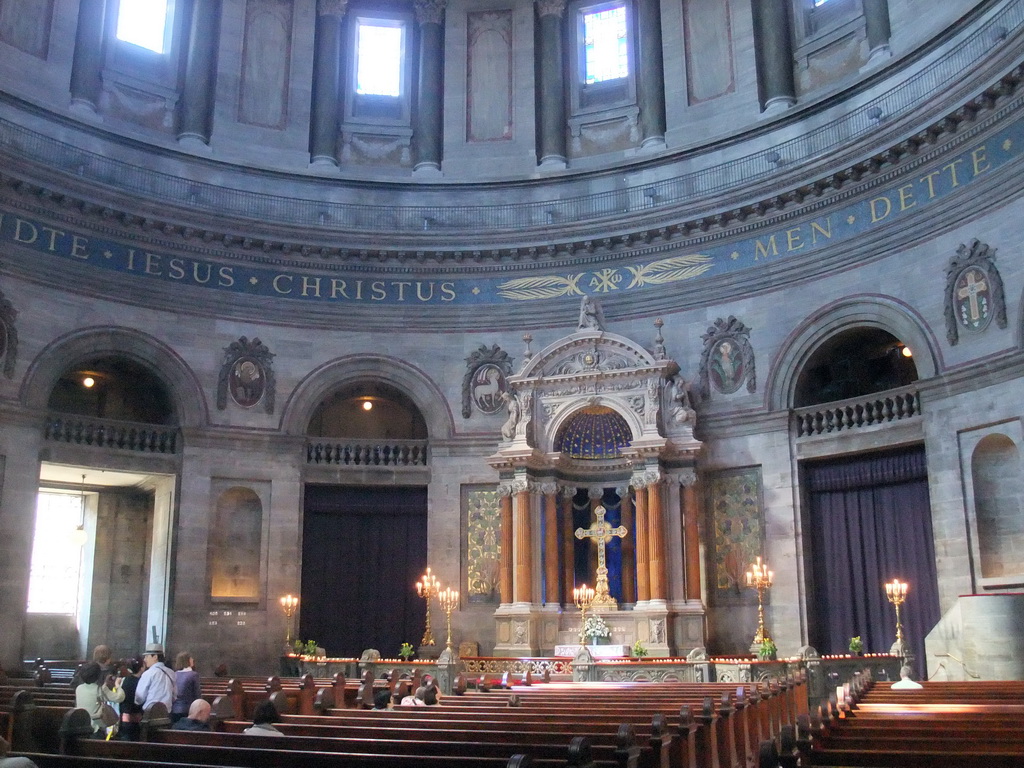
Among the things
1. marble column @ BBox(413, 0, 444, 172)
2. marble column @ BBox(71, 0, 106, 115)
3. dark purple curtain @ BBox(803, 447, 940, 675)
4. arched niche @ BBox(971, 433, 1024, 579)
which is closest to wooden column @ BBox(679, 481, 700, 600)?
dark purple curtain @ BBox(803, 447, 940, 675)

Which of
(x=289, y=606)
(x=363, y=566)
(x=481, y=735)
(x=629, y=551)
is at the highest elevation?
(x=629, y=551)

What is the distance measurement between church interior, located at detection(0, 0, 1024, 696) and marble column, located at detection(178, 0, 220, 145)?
0.32ft

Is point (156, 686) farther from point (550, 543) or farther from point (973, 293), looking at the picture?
point (973, 293)

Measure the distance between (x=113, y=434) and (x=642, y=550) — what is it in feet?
42.0

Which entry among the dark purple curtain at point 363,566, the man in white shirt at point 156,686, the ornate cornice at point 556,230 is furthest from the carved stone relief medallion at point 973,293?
the man in white shirt at point 156,686

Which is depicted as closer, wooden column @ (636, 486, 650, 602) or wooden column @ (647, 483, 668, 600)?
wooden column @ (647, 483, 668, 600)

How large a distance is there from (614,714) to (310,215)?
65.9ft

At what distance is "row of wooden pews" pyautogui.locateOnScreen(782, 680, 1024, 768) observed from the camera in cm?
696

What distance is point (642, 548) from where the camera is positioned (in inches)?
937

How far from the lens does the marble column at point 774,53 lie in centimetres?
2605

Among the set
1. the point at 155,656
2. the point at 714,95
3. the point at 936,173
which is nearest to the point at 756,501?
the point at 936,173

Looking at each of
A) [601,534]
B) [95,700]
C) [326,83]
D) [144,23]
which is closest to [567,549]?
[601,534]

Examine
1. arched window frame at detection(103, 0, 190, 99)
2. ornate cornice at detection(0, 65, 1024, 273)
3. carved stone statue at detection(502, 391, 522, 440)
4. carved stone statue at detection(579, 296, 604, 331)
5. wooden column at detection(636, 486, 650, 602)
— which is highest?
arched window frame at detection(103, 0, 190, 99)

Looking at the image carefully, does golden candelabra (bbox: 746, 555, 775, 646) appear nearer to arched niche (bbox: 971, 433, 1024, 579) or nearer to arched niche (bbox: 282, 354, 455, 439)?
arched niche (bbox: 971, 433, 1024, 579)
